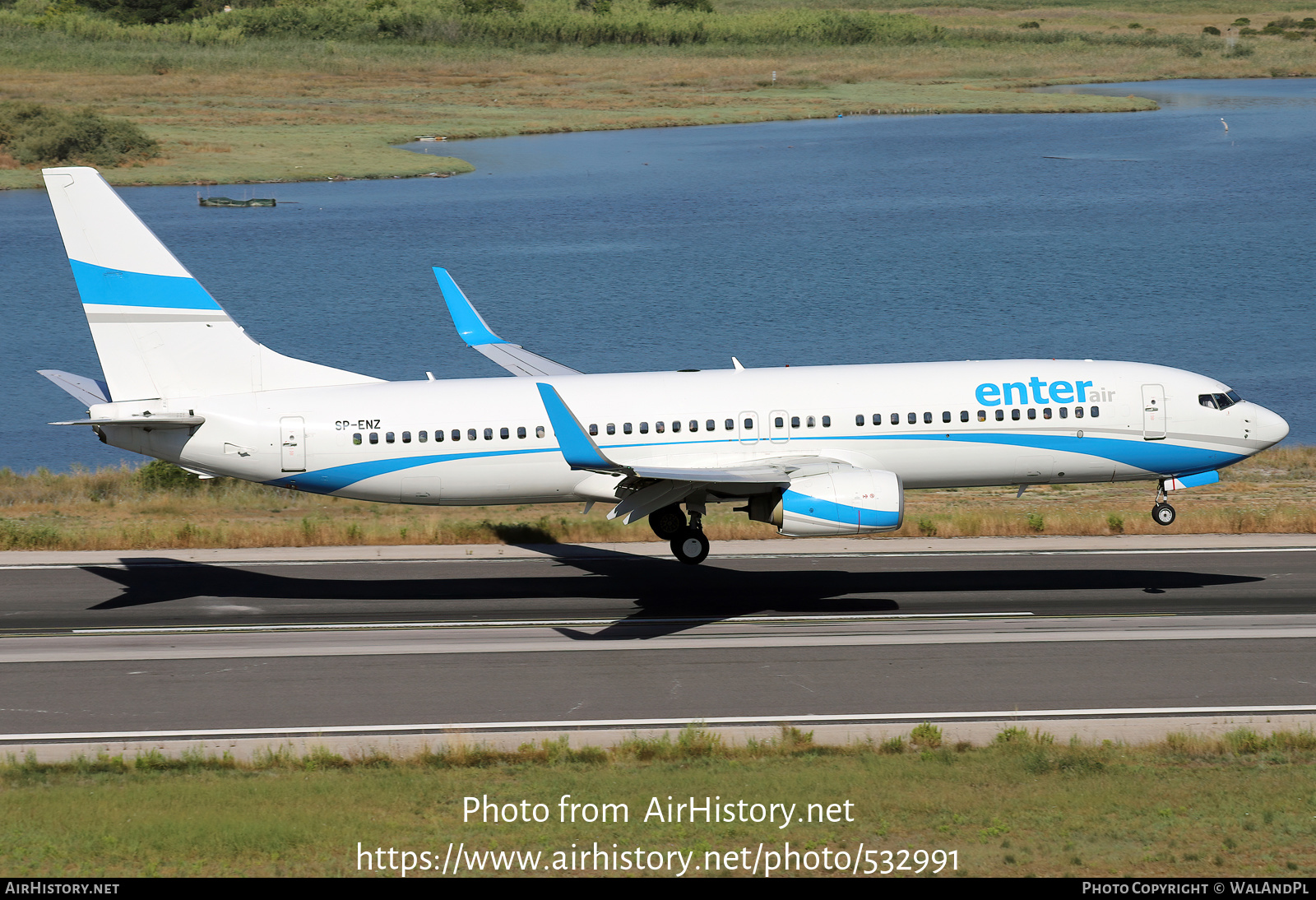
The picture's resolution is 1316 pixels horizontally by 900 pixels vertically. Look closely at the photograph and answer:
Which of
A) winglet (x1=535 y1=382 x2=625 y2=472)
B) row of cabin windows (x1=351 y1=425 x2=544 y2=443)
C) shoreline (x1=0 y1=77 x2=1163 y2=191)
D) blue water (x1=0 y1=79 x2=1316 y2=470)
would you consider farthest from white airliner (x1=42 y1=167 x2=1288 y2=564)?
shoreline (x1=0 y1=77 x2=1163 y2=191)

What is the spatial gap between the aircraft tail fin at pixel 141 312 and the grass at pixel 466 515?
8.94m

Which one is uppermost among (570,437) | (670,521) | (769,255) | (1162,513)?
(570,437)

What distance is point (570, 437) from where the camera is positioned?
1238 inches

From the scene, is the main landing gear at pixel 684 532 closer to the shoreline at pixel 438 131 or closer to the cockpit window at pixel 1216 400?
the cockpit window at pixel 1216 400

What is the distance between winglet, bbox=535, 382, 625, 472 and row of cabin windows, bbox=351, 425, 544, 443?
435 centimetres

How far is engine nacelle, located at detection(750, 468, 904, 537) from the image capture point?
3250cm

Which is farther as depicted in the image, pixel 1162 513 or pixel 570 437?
pixel 1162 513

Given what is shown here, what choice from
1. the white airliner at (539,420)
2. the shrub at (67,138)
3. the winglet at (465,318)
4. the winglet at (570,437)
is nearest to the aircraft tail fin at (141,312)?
the white airliner at (539,420)

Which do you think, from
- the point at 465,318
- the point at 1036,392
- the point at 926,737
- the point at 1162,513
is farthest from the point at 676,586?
the point at 926,737

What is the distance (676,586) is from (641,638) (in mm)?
5245

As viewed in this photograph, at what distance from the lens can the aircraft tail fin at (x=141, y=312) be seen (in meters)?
35.1

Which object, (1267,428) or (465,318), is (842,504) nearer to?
(1267,428)

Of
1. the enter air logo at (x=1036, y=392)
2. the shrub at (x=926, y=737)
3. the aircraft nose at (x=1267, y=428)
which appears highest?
the enter air logo at (x=1036, y=392)
